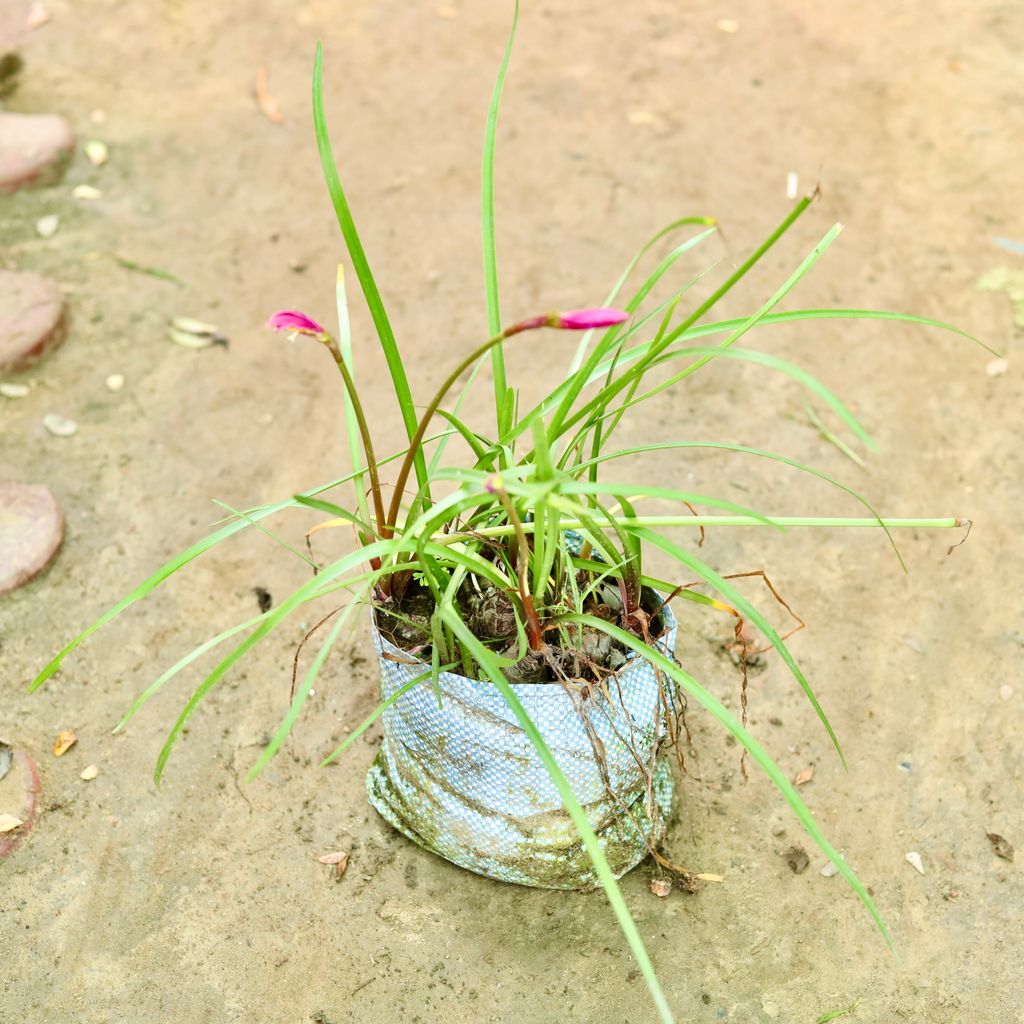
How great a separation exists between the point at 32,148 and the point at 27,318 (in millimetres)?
813

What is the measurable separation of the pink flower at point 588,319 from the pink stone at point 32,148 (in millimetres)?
2742

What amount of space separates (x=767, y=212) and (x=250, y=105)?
169cm

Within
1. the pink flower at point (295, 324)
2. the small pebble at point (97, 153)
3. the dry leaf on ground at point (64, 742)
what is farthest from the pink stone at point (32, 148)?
the pink flower at point (295, 324)

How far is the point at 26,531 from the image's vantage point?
7.88 feet

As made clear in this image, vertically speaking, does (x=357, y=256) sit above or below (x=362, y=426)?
above

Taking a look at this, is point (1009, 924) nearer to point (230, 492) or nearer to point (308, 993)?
point (308, 993)

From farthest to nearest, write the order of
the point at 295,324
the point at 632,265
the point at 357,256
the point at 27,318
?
the point at 27,318
the point at 632,265
the point at 357,256
the point at 295,324

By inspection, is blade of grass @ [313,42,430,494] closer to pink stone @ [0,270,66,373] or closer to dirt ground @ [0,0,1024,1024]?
dirt ground @ [0,0,1024,1024]

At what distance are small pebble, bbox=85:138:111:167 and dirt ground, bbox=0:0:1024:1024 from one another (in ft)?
0.10

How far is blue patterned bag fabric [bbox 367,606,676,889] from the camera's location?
1.61 meters

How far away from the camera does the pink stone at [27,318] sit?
2803 millimetres

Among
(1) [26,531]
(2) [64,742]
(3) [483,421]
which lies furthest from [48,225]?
(2) [64,742]

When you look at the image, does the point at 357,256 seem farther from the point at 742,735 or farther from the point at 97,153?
the point at 97,153

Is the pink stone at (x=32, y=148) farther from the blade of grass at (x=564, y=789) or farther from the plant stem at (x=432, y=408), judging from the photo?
the blade of grass at (x=564, y=789)
